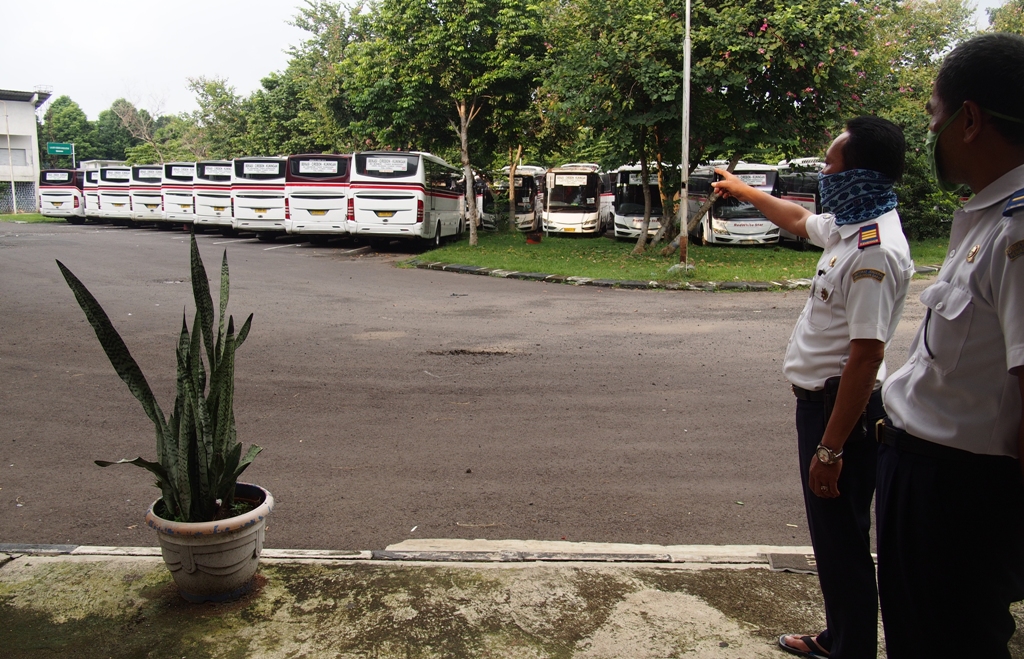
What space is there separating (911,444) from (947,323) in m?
0.34

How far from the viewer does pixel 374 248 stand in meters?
24.3

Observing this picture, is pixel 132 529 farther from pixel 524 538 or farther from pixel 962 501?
pixel 962 501

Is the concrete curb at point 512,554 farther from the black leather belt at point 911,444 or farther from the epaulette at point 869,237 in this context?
the epaulette at point 869,237

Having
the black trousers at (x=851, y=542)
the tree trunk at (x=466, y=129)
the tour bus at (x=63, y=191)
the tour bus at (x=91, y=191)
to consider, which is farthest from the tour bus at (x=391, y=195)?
the black trousers at (x=851, y=542)

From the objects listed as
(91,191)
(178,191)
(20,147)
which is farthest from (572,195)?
(20,147)

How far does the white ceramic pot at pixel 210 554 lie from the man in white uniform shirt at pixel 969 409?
2438 mm

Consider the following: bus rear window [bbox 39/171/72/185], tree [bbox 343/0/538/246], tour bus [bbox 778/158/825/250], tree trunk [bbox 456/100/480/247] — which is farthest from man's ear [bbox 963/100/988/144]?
bus rear window [bbox 39/171/72/185]

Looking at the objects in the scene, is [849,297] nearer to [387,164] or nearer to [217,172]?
[387,164]

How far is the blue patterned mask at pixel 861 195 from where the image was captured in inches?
104

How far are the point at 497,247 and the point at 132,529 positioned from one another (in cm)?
1950

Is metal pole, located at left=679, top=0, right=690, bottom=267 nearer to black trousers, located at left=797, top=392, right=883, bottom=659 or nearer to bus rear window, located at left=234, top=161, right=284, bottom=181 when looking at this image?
bus rear window, located at left=234, top=161, right=284, bottom=181

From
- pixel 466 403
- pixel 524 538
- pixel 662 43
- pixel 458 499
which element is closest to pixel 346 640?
pixel 524 538

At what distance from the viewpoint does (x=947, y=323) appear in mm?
1997

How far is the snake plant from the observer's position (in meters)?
3.21
